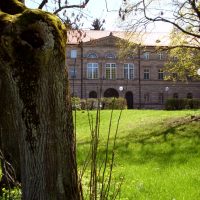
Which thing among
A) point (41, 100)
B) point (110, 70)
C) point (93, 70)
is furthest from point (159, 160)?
point (110, 70)

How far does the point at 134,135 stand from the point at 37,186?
14082 mm

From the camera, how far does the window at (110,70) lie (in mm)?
68438

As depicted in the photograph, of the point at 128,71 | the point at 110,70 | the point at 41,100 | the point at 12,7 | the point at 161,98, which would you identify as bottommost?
the point at 161,98

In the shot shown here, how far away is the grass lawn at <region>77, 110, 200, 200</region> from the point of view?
720 centimetres

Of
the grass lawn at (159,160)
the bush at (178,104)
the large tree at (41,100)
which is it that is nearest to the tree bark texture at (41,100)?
the large tree at (41,100)

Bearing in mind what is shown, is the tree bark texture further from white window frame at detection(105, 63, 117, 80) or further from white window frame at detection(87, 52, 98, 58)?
white window frame at detection(87, 52, 98, 58)

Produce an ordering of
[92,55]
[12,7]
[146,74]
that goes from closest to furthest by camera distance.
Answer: [12,7]
[92,55]
[146,74]

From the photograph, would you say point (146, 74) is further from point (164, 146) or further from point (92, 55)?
point (164, 146)

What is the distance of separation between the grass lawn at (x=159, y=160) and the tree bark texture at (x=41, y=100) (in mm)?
2659

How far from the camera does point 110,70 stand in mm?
68938

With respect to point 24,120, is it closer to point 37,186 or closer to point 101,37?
point 37,186

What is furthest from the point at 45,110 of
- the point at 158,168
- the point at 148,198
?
the point at 158,168

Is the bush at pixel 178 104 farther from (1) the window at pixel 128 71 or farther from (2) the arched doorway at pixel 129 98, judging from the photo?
(1) the window at pixel 128 71

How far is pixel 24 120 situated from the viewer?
382cm
